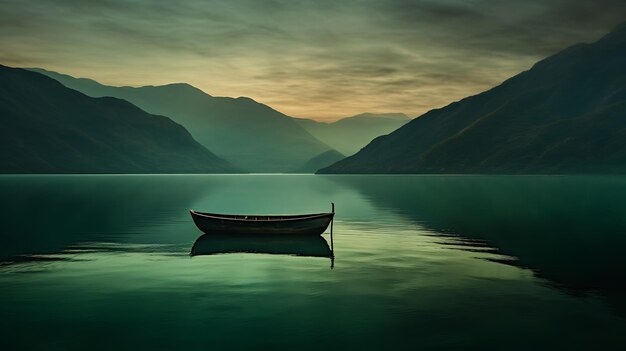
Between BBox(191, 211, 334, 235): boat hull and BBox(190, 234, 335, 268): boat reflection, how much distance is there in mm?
681

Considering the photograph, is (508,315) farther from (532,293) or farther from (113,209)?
(113,209)

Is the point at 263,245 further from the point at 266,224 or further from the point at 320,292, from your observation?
the point at 320,292

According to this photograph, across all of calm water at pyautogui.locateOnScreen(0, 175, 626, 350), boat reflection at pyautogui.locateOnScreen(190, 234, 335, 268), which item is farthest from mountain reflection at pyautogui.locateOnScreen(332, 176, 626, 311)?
boat reflection at pyautogui.locateOnScreen(190, 234, 335, 268)

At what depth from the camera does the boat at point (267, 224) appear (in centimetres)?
5028

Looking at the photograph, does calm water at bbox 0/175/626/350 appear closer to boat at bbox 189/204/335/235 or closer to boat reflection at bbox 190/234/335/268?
boat reflection at bbox 190/234/335/268

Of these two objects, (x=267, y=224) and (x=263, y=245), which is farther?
(x=267, y=224)

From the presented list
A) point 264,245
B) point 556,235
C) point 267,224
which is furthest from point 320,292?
point 556,235

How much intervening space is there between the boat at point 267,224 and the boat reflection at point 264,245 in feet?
2.24

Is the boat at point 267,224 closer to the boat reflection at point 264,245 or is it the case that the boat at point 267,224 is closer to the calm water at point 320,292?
the boat reflection at point 264,245

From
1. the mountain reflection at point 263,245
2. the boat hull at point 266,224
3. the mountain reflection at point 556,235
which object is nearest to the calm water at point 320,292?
the mountain reflection at point 556,235

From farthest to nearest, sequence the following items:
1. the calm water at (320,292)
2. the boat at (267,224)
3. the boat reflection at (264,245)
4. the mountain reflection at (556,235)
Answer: the boat at (267,224) < the boat reflection at (264,245) < the mountain reflection at (556,235) < the calm water at (320,292)

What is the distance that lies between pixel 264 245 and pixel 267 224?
11.2ft

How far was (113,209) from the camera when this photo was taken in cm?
8781

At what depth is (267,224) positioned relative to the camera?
5019 centimetres
